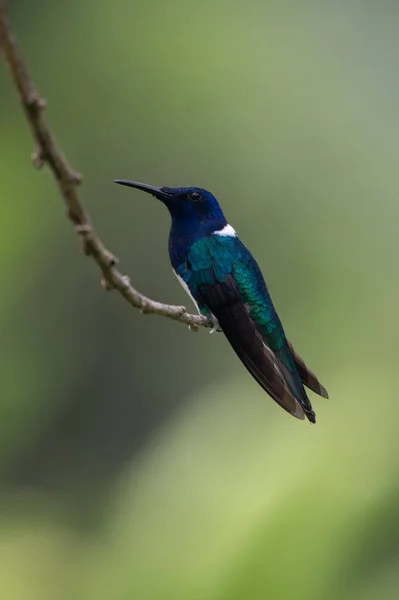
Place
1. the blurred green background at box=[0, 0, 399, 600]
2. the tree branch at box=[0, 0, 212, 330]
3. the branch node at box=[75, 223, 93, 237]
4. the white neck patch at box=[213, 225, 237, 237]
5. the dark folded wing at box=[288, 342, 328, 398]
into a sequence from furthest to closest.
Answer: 1. the blurred green background at box=[0, 0, 399, 600]
2. the white neck patch at box=[213, 225, 237, 237]
3. the dark folded wing at box=[288, 342, 328, 398]
4. the branch node at box=[75, 223, 93, 237]
5. the tree branch at box=[0, 0, 212, 330]

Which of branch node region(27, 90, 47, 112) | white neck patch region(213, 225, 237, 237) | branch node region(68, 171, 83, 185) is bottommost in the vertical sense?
branch node region(68, 171, 83, 185)

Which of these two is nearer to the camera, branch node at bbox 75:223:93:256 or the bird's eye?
branch node at bbox 75:223:93:256

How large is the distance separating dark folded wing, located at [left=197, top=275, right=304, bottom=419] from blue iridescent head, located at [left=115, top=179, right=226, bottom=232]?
146 mm

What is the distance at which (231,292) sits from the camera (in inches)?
52.4

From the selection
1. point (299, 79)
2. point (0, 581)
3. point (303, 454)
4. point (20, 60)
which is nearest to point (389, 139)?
point (299, 79)

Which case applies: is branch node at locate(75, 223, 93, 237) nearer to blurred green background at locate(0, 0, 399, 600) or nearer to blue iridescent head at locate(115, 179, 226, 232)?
blue iridescent head at locate(115, 179, 226, 232)

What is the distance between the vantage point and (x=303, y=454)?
2691 millimetres

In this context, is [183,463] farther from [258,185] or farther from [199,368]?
[258,185]

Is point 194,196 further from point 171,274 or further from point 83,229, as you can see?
point 171,274

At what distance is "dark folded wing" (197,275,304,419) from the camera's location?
1.14 m

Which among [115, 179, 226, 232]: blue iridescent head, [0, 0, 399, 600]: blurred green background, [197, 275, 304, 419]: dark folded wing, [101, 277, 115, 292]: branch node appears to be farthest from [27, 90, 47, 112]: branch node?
[0, 0, 399, 600]: blurred green background

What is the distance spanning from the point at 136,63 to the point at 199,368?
5.13 feet

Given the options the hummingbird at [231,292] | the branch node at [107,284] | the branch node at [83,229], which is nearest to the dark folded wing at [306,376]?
the hummingbird at [231,292]

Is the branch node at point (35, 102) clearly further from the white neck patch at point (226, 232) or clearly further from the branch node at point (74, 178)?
the white neck patch at point (226, 232)
